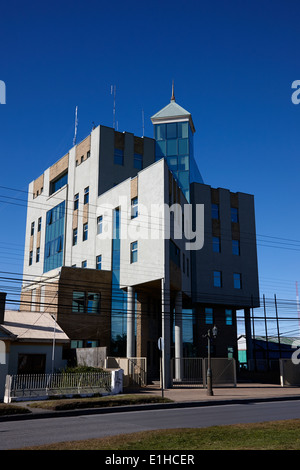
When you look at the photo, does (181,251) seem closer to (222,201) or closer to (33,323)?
(222,201)

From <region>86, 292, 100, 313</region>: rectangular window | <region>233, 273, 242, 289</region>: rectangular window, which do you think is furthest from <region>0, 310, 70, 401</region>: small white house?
<region>233, 273, 242, 289</region>: rectangular window

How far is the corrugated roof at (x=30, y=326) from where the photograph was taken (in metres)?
27.5

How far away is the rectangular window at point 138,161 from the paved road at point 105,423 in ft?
107

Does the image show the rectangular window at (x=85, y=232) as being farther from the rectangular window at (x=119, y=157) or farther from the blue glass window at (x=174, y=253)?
the blue glass window at (x=174, y=253)

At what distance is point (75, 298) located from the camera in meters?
37.4

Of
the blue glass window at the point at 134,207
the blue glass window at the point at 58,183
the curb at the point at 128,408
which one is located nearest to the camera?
the curb at the point at 128,408

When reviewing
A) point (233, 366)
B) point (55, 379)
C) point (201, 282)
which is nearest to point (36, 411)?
point (55, 379)

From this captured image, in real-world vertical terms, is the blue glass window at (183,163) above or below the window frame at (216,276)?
above

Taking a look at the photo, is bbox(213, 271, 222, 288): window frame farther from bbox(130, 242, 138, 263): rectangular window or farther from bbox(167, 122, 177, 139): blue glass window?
bbox(167, 122, 177, 139): blue glass window

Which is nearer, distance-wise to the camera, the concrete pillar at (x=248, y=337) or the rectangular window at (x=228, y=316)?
the concrete pillar at (x=248, y=337)

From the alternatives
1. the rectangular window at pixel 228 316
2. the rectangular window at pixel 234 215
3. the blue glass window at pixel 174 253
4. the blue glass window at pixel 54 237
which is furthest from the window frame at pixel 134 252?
the rectangular window at pixel 228 316

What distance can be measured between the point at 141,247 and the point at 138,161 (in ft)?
46.2

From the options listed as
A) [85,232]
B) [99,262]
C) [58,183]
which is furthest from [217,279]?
[58,183]

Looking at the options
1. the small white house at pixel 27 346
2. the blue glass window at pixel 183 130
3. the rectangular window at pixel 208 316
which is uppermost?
the blue glass window at pixel 183 130
